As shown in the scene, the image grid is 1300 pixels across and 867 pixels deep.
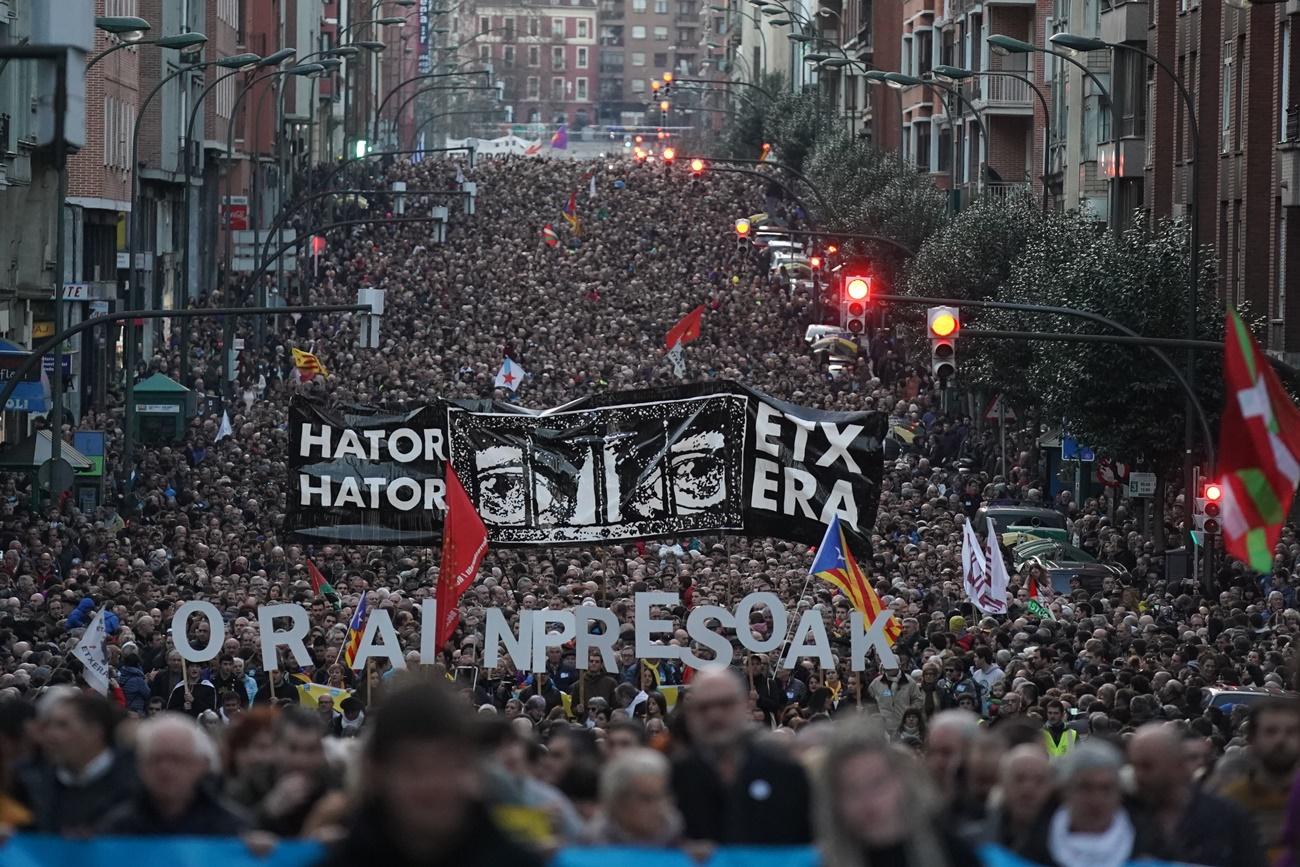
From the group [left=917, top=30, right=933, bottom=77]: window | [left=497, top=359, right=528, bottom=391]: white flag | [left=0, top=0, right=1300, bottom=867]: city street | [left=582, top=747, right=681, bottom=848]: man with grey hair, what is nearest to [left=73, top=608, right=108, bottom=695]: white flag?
[left=0, top=0, right=1300, bottom=867]: city street

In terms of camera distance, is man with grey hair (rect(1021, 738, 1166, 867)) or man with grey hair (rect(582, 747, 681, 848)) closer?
man with grey hair (rect(582, 747, 681, 848))

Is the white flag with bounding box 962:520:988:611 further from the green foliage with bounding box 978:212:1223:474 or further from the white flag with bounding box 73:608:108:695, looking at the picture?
the green foliage with bounding box 978:212:1223:474

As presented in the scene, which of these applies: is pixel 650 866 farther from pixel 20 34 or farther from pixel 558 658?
pixel 20 34

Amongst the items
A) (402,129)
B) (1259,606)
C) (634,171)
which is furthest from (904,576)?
(402,129)

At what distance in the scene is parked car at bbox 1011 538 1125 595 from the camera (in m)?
29.2

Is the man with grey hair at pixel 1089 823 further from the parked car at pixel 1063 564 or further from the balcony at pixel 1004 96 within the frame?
the balcony at pixel 1004 96

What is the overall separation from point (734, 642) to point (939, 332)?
4.05m

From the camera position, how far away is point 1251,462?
47.4ft

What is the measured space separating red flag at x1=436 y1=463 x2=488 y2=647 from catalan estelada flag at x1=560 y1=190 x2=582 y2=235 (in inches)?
2684

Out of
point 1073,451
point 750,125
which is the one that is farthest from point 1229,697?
point 750,125

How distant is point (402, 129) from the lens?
16075 cm

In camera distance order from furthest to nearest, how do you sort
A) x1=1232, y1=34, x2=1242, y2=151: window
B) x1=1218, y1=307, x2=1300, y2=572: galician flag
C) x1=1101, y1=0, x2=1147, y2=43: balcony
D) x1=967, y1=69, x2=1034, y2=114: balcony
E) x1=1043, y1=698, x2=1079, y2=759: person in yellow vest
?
x1=967, y1=69, x2=1034, y2=114: balcony
x1=1101, y1=0, x2=1147, y2=43: balcony
x1=1232, y1=34, x2=1242, y2=151: window
x1=1043, y1=698, x2=1079, y2=759: person in yellow vest
x1=1218, y1=307, x2=1300, y2=572: galician flag

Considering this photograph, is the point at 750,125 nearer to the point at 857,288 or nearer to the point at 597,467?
the point at 857,288

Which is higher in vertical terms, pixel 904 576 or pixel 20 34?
pixel 20 34
